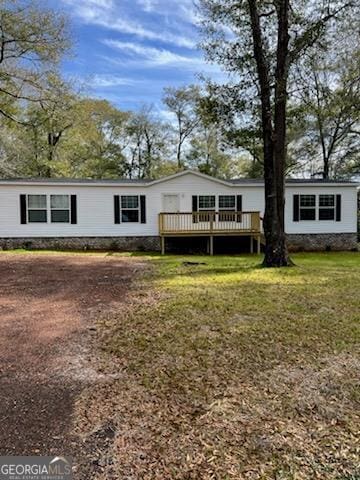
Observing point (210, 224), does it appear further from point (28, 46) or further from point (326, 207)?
point (28, 46)

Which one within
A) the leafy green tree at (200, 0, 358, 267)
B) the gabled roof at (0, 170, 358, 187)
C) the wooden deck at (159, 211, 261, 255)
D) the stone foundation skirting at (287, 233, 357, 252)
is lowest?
the stone foundation skirting at (287, 233, 357, 252)

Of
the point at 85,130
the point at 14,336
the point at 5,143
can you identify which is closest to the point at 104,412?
the point at 14,336

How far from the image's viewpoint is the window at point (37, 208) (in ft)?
49.3

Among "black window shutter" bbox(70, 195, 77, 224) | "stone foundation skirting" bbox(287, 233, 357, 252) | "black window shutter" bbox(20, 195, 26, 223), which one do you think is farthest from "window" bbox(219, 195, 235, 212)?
"black window shutter" bbox(20, 195, 26, 223)

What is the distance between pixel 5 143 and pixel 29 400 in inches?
947

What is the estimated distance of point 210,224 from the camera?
1480cm

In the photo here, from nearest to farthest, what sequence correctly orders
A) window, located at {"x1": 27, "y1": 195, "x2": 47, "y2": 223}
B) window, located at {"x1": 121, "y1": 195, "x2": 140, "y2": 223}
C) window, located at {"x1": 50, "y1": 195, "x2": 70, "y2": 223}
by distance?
1. window, located at {"x1": 27, "y1": 195, "x2": 47, "y2": 223}
2. window, located at {"x1": 50, "y1": 195, "x2": 70, "y2": 223}
3. window, located at {"x1": 121, "y1": 195, "x2": 140, "y2": 223}

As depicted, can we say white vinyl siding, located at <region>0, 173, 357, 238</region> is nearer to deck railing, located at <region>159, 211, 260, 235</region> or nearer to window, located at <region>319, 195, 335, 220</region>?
window, located at <region>319, 195, 335, 220</region>

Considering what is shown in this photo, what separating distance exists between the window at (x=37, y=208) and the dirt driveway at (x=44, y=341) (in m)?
5.93

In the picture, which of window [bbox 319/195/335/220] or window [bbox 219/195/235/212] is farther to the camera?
window [bbox 319/195/335/220]

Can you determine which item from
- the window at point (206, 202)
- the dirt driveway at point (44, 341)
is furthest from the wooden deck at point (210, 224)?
the dirt driveway at point (44, 341)

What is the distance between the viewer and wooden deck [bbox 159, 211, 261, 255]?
1480 centimetres

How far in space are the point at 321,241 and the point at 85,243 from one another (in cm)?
1074

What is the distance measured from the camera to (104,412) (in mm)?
2641
